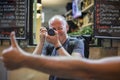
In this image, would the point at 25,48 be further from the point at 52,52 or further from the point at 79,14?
the point at 79,14

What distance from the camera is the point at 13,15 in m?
4.40

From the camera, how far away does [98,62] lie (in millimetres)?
1099

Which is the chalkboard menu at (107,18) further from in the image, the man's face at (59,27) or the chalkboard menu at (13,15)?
the man's face at (59,27)

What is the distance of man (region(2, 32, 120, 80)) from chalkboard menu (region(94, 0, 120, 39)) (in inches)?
123

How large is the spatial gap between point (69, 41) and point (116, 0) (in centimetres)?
152

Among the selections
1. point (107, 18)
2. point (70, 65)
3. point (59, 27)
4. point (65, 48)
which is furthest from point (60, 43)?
point (70, 65)

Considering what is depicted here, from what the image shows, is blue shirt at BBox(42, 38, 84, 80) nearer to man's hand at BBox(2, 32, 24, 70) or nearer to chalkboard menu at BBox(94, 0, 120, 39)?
chalkboard menu at BBox(94, 0, 120, 39)

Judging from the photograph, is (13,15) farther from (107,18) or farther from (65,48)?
(65,48)

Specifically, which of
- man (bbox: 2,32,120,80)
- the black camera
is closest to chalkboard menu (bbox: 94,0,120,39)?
the black camera

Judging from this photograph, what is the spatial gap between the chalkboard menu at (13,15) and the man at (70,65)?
3243 millimetres

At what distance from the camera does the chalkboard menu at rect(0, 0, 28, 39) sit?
14.3 ft

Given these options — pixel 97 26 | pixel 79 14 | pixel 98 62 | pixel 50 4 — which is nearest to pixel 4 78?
pixel 97 26

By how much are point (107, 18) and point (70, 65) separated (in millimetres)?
3251

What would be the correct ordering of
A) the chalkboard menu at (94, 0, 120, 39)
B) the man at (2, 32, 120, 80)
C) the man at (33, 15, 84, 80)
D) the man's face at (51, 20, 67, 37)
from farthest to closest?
the chalkboard menu at (94, 0, 120, 39)
the man's face at (51, 20, 67, 37)
the man at (33, 15, 84, 80)
the man at (2, 32, 120, 80)
